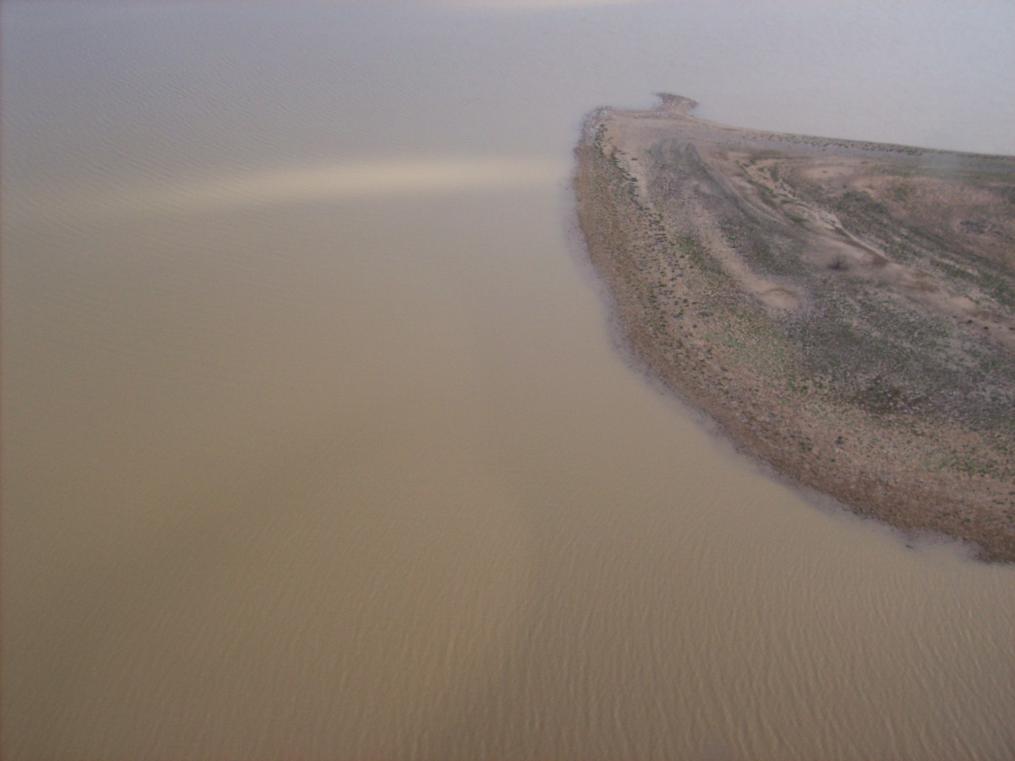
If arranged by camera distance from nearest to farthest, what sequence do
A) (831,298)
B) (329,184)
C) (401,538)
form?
1. (401,538)
2. (831,298)
3. (329,184)

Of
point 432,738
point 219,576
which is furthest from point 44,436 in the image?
point 432,738

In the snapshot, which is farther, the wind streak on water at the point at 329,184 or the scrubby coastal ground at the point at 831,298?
the wind streak on water at the point at 329,184

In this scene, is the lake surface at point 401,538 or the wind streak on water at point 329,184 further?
the wind streak on water at point 329,184

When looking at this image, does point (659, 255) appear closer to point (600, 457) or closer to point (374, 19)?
point (600, 457)

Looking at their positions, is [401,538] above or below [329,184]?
below

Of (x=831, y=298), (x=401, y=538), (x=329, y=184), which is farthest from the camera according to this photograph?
(x=329, y=184)

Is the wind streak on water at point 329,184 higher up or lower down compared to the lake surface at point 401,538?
higher up

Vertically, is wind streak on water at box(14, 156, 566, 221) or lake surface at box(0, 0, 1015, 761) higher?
wind streak on water at box(14, 156, 566, 221)

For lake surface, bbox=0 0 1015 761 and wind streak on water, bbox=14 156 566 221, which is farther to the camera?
wind streak on water, bbox=14 156 566 221
